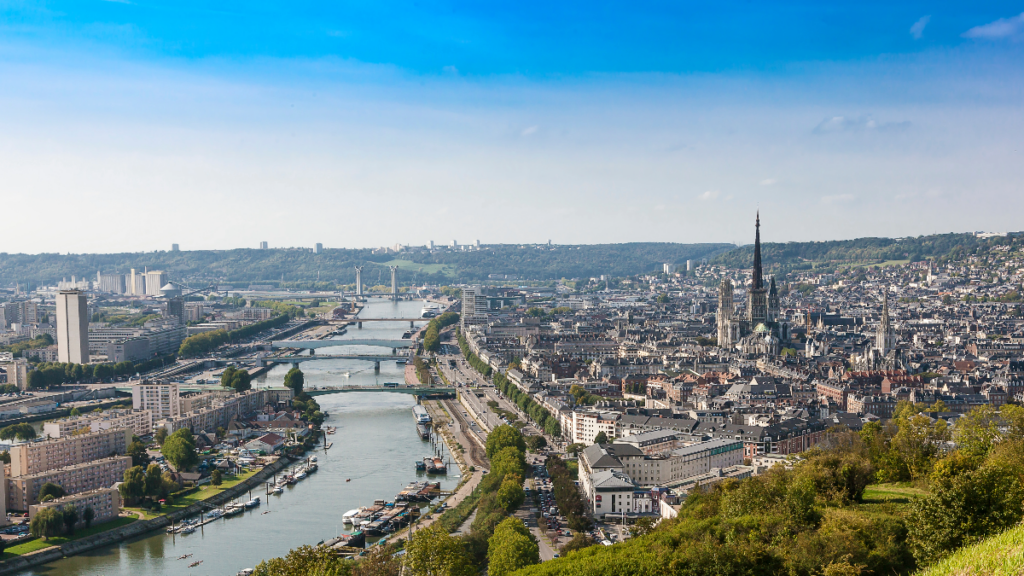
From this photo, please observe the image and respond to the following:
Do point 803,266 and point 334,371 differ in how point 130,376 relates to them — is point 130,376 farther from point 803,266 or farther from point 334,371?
point 803,266

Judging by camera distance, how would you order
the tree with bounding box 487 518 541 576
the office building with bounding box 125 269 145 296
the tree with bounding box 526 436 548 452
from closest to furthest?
the tree with bounding box 487 518 541 576 → the tree with bounding box 526 436 548 452 → the office building with bounding box 125 269 145 296

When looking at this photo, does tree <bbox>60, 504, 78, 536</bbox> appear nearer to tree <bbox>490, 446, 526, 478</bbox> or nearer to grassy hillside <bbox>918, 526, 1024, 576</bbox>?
tree <bbox>490, 446, 526, 478</bbox>

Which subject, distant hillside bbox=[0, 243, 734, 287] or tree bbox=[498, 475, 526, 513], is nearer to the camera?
tree bbox=[498, 475, 526, 513]

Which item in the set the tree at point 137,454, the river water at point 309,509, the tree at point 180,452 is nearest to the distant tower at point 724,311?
the river water at point 309,509

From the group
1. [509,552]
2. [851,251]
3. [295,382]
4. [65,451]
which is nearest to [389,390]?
[295,382]

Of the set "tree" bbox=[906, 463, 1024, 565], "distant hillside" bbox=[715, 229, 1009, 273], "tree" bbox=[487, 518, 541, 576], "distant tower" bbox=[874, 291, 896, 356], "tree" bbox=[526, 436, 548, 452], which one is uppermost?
"distant hillside" bbox=[715, 229, 1009, 273]

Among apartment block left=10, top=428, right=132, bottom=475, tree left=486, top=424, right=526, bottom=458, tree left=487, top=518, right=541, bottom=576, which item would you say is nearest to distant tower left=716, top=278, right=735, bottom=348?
tree left=486, top=424, right=526, bottom=458
